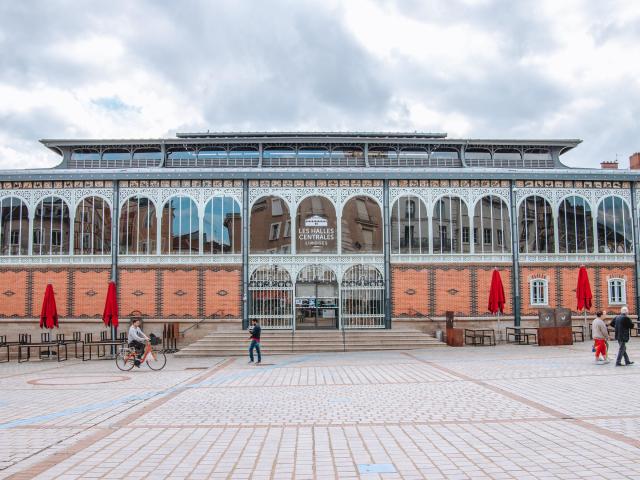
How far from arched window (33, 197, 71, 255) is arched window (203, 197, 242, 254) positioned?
252 inches

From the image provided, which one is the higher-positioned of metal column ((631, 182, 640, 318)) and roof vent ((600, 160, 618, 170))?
roof vent ((600, 160, 618, 170))

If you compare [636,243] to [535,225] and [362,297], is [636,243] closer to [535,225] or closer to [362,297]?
[535,225]

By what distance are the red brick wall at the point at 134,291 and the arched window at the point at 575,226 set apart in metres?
15.3

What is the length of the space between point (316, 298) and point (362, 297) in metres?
2.10

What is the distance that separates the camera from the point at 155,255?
2917 centimetres

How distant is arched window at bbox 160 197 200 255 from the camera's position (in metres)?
29.2

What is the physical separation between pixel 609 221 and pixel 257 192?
16.7 metres

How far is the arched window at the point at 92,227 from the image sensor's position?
29.2 m

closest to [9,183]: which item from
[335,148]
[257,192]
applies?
[257,192]

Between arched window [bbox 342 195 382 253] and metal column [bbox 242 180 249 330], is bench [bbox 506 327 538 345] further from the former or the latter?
metal column [bbox 242 180 249 330]

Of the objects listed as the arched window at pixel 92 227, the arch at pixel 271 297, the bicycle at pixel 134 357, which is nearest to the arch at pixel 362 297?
the arch at pixel 271 297

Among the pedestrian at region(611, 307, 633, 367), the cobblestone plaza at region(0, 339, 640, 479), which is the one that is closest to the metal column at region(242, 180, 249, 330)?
the cobblestone plaza at region(0, 339, 640, 479)

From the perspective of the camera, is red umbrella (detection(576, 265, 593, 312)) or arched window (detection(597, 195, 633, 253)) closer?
red umbrella (detection(576, 265, 593, 312))

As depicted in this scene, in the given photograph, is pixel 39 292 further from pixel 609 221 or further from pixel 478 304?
pixel 609 221
